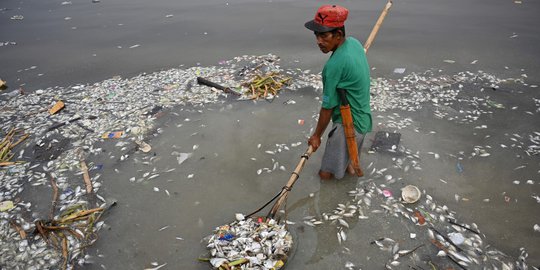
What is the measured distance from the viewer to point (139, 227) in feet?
13.9

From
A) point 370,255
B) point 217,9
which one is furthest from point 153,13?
point 370,255

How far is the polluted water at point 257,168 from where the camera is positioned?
3.73 metres

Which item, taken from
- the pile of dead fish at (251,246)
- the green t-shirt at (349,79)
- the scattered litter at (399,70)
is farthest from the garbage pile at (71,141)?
the green t-shirt at (349,79)

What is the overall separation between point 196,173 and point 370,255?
2910mm

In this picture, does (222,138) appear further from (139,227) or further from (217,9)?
(217,9)

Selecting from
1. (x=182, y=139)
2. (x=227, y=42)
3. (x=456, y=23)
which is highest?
(x=456, y=23)

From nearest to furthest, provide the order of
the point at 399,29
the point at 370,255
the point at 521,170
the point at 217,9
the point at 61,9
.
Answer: the point at 370,255 < the point at 521,170 < the point at 399,29 < the point at 217,9 < the point at 61,9

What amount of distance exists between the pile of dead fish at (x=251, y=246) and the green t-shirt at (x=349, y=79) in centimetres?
161

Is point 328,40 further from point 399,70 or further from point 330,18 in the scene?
point 399,70

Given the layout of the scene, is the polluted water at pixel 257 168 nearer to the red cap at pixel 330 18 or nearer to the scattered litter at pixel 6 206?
the scattered litter at pixel 6 206

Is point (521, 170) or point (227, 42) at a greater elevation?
point (227, 42)

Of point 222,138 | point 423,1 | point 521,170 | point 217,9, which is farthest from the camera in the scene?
point 217,9

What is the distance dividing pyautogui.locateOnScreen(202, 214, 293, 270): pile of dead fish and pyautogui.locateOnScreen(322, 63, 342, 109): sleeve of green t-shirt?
1565mm

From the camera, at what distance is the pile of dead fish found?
11.1 ft
